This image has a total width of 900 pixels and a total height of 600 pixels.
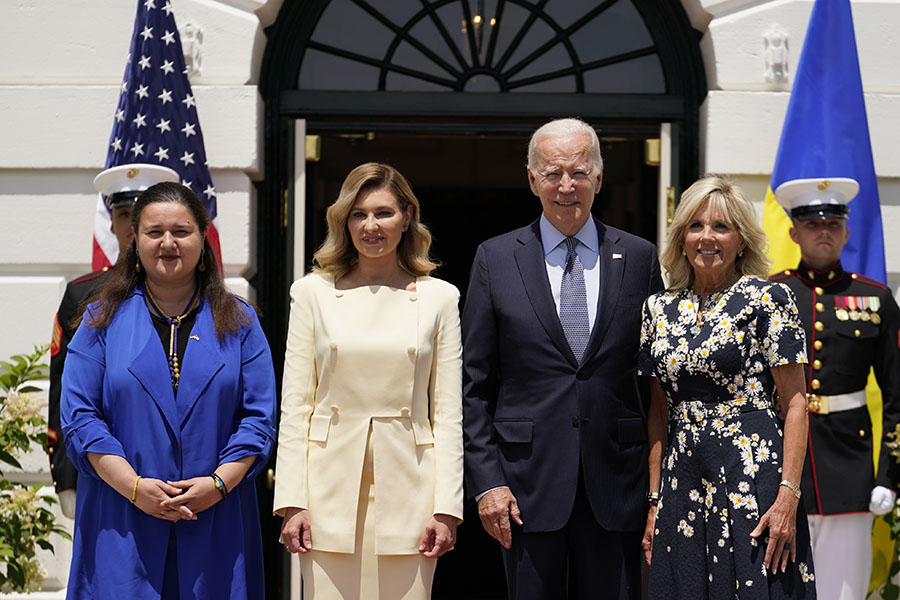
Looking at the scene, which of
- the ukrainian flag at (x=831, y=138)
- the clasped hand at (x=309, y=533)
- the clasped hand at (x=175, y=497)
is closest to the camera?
the clasped hand at (x=175, y=497)

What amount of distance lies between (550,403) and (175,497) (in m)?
1.14

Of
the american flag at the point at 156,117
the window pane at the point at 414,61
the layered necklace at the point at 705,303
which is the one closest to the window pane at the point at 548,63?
the window pane at the point at 414,61

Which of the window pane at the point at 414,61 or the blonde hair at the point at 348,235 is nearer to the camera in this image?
the blonde hair at the point at 348,235

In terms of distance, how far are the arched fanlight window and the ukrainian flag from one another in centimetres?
79

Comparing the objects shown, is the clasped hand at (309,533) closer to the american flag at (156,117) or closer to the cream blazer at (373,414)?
the cream blazer at (373,414)

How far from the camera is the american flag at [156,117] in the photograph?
4.56 meters

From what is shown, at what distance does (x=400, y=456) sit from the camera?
318 centimetres

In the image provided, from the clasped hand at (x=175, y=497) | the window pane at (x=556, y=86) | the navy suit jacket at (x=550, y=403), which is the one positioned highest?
the window pane at (x=556, y=86)

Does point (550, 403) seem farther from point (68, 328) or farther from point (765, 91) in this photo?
point (765, 91)

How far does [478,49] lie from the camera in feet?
17.4

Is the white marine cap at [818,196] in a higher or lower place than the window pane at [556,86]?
lower

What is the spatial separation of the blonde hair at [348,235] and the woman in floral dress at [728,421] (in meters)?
0.76

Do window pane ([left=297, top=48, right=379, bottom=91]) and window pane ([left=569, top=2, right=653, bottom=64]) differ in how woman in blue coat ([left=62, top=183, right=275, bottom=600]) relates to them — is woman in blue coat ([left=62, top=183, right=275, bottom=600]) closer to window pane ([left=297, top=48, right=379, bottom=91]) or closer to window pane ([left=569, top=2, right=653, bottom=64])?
window pane ([left=297, top=48, right=379, bottom=91])

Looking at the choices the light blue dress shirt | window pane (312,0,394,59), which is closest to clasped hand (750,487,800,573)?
the light blue dress shirt
